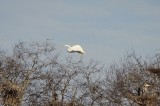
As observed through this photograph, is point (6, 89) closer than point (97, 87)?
Yes

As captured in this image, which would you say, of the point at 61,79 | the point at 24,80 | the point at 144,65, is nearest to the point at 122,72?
the point at 144,65

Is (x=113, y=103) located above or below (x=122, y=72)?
below

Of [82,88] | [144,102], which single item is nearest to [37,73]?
[82,88]

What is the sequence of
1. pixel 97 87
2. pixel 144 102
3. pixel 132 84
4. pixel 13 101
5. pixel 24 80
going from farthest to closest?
pixel 97 87 < pixel 24 80 < pixel 132 84 < pixel 13 101 < pixel 144 102

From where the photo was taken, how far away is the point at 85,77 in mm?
27703

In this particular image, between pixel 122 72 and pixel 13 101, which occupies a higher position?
pixel 122 72

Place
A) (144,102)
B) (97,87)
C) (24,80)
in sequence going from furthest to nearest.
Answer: (97,87) → (24,80) → (144,102)

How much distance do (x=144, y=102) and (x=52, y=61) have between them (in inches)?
353

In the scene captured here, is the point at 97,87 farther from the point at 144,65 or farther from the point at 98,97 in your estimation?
the point at 144,65

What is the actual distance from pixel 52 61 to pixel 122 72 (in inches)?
169

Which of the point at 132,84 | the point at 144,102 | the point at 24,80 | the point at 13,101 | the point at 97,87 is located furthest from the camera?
the point at 97,87

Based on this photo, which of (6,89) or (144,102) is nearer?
(144,102)

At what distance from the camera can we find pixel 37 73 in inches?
1016

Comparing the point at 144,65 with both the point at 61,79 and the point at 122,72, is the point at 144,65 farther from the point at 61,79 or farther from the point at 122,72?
the point at 61,79
